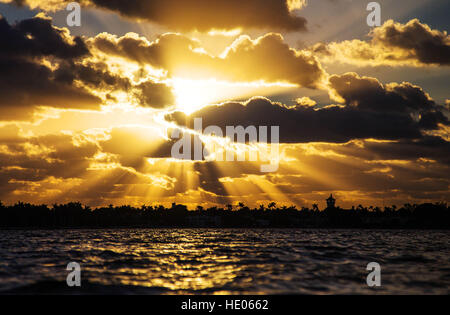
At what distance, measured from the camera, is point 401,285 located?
120 feet

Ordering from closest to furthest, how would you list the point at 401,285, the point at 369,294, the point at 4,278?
Result: the point at 369,294 < the point at 401,285 < the point at 4,278

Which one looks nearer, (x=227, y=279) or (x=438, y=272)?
(x=227, y=279)

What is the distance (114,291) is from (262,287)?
35.8 feet
